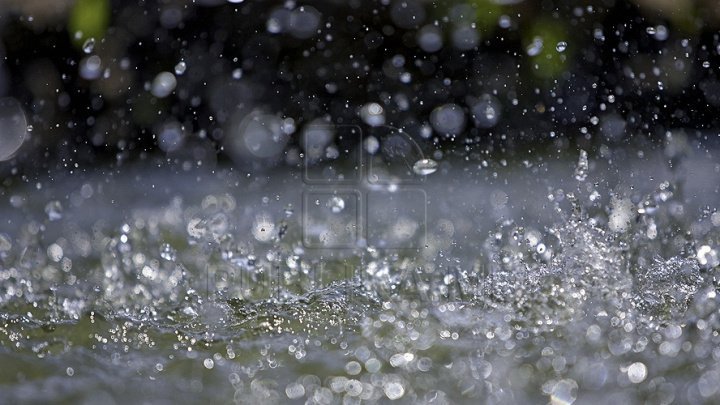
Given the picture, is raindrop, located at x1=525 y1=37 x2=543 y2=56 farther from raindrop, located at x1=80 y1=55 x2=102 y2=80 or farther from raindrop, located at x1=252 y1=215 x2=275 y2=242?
raindrop, located at x1=80 y1=55 x2=102 y2=80

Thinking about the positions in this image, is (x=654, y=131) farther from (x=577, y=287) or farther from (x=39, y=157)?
(x=39, y=157)

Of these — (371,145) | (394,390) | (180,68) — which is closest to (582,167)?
(371,145)

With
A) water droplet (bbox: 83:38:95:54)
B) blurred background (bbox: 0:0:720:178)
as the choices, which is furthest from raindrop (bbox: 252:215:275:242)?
water droplet (bbox: 83:38:95:54)

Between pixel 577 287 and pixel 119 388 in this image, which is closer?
pixel 119 388

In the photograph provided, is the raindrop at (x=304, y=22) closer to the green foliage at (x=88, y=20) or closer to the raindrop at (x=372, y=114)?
the raindrop at (x=372, y=114)

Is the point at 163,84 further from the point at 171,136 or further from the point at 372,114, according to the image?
the point at 372,114

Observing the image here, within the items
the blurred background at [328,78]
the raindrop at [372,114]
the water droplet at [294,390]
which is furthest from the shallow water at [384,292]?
the raindrop at [372,114]

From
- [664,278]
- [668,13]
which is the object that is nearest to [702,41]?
[668,13]
